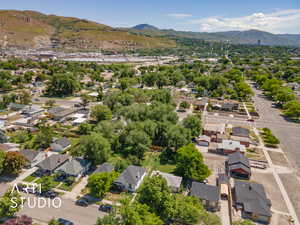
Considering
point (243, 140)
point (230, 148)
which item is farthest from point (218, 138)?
point (230, 148)

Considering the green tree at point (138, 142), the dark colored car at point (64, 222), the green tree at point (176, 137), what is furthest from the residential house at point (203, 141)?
the dark colored car at point (64, 222)

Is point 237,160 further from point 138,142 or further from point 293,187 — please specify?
point 138,142

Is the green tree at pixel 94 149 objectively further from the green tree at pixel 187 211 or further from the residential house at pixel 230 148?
the residential house at pixel 230 148

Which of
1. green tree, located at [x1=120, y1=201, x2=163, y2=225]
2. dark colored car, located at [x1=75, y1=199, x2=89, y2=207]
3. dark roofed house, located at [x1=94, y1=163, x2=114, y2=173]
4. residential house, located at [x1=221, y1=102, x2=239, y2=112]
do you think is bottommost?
dark colored car, located at [x1=75, y1=199, x2=89, y2=207]

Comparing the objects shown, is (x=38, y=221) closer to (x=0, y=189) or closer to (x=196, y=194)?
(x=0, y=189)

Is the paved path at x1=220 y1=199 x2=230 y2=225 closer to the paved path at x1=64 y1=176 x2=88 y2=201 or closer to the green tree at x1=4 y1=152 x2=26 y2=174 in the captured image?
the paved path at x1=64 y1=176 x2=88 y2=201

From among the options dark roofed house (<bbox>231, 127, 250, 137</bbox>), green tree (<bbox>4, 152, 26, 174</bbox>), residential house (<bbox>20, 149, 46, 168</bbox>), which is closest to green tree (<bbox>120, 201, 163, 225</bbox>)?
green tree (<bbox>4, 152, 26, 174</bbox>)
